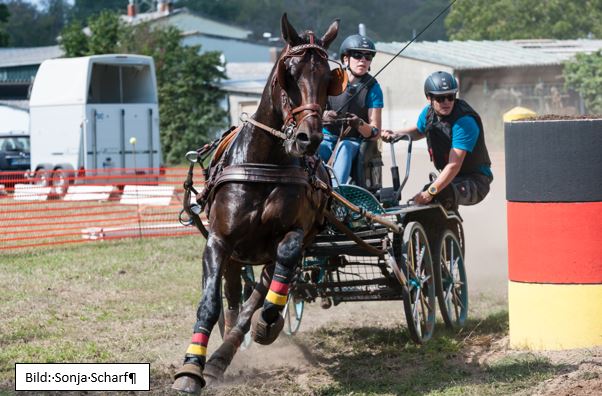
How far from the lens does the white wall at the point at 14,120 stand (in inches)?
1487

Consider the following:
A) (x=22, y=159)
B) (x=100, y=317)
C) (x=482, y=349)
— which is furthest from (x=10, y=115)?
(x=482, y=349)

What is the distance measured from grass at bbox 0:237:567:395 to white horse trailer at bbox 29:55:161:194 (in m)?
13.9

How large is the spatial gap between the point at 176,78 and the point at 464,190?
37367 mm

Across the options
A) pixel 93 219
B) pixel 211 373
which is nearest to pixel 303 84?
pixel 211 373

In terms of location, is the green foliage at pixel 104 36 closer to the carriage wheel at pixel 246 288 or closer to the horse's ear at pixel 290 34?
the carriage wheel at pixel 246 288

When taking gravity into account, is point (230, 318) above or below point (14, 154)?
below

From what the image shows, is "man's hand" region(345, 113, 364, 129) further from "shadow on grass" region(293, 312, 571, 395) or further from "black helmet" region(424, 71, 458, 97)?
"shadow on grass" region(293, 312, 571, 395)

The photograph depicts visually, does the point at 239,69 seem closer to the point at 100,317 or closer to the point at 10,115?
the point at 10,115

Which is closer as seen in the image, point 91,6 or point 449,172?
point 449,172

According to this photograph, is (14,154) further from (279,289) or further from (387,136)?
(279,289)

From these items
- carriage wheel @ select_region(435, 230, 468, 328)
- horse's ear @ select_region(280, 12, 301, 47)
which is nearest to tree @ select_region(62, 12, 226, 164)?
carriage wheel @ select_region(435, 230, 468, 328)

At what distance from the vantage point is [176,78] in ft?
149

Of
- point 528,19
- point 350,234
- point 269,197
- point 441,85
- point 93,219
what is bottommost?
point 93,219

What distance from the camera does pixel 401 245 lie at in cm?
823
